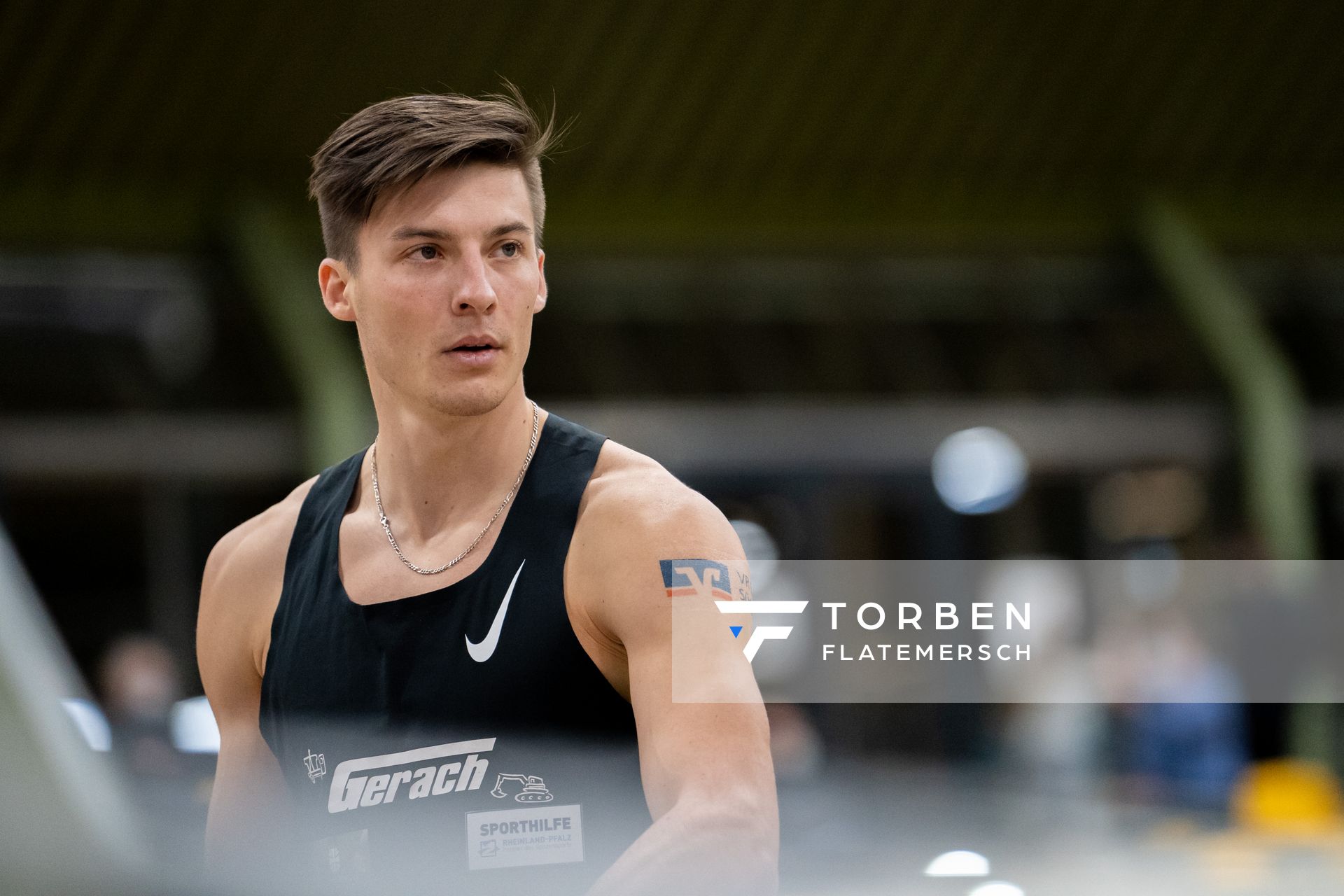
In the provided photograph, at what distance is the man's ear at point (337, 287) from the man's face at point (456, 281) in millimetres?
86

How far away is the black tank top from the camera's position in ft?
6.28

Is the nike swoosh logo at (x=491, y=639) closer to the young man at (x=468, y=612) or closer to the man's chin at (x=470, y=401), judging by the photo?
the young man at (x=468, y=612)

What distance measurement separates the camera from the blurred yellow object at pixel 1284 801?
6516 mm

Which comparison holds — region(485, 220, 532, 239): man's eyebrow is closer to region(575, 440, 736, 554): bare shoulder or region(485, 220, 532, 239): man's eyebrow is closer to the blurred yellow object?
region(575, 440, 736, 554): bare shoulder

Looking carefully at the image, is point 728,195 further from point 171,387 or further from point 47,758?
point 47,758

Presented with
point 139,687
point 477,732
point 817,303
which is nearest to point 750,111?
point 817,303

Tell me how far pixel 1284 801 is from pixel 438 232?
608cm

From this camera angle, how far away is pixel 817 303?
9406 millimetres

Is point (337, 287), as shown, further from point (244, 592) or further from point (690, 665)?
point (690, 665)

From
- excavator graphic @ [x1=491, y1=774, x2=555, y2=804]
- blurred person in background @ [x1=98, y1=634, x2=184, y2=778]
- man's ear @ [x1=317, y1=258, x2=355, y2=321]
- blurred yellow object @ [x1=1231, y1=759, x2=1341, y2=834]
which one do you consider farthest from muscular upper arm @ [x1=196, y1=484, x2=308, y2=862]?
blurred yellow object @ [x1=1231, y1=759, x2=1341, y2=834]

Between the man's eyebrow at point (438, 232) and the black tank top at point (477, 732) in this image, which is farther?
the man's eyebrow at point (438, 232)

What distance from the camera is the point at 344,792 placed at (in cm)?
204

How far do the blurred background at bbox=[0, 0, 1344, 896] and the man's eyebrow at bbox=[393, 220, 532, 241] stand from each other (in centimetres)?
514

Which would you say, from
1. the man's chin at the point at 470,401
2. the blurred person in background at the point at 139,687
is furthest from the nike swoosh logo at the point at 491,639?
the blurred person in background at the point at 139,687
